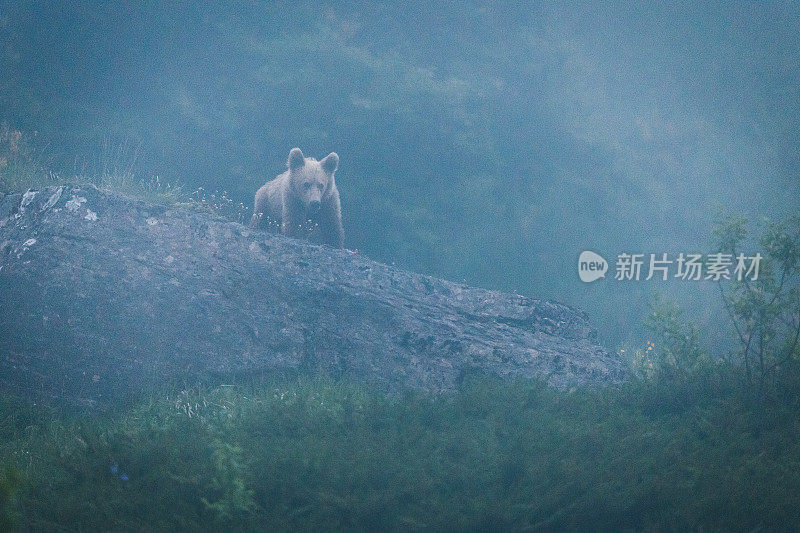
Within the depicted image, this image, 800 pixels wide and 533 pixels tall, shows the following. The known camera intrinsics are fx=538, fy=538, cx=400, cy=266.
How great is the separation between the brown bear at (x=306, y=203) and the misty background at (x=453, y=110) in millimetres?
3560

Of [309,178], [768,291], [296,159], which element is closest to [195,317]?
[309,178]

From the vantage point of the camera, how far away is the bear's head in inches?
392

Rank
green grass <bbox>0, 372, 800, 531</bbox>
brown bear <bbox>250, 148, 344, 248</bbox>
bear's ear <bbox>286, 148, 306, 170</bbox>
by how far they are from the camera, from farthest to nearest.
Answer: bear's ear <bbox>286, 148, 306, 170</bbox> → brown bear <bbox>250, 148, 344, 248</bbox> → green grass <bbox>0, 372, 800, 531</bbox>

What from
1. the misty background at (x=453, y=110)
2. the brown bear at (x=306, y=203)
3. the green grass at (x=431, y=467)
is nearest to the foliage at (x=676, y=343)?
the green grass at (x=431, y=467)

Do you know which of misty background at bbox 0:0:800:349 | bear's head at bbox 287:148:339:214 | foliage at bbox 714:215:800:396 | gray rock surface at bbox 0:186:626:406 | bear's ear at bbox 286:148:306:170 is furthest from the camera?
misty background at bbox 0:0:800:349

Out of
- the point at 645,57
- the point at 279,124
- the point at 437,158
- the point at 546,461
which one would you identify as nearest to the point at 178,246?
the point at 546,461

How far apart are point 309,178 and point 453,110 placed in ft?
21.0

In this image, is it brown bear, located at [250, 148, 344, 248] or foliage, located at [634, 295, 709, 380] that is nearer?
foliage, located at [634, 295, 709, 380]

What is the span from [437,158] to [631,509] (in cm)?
1193

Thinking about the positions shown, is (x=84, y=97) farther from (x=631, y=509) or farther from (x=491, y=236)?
(x=631, y=509)

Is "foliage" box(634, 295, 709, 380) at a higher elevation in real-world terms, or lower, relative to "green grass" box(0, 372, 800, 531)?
higher

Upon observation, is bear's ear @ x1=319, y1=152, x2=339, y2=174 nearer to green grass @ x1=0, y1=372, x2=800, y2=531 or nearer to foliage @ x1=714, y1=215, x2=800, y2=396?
green grass @ x1=0, y1=372, x2=800, y2=531

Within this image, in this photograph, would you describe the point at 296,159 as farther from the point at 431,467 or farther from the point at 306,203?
the point at 431,467

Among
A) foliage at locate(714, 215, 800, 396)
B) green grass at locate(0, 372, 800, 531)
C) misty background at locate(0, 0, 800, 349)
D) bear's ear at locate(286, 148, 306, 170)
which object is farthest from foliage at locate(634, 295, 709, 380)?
misty background at locate(0, 0, 800, 349)
